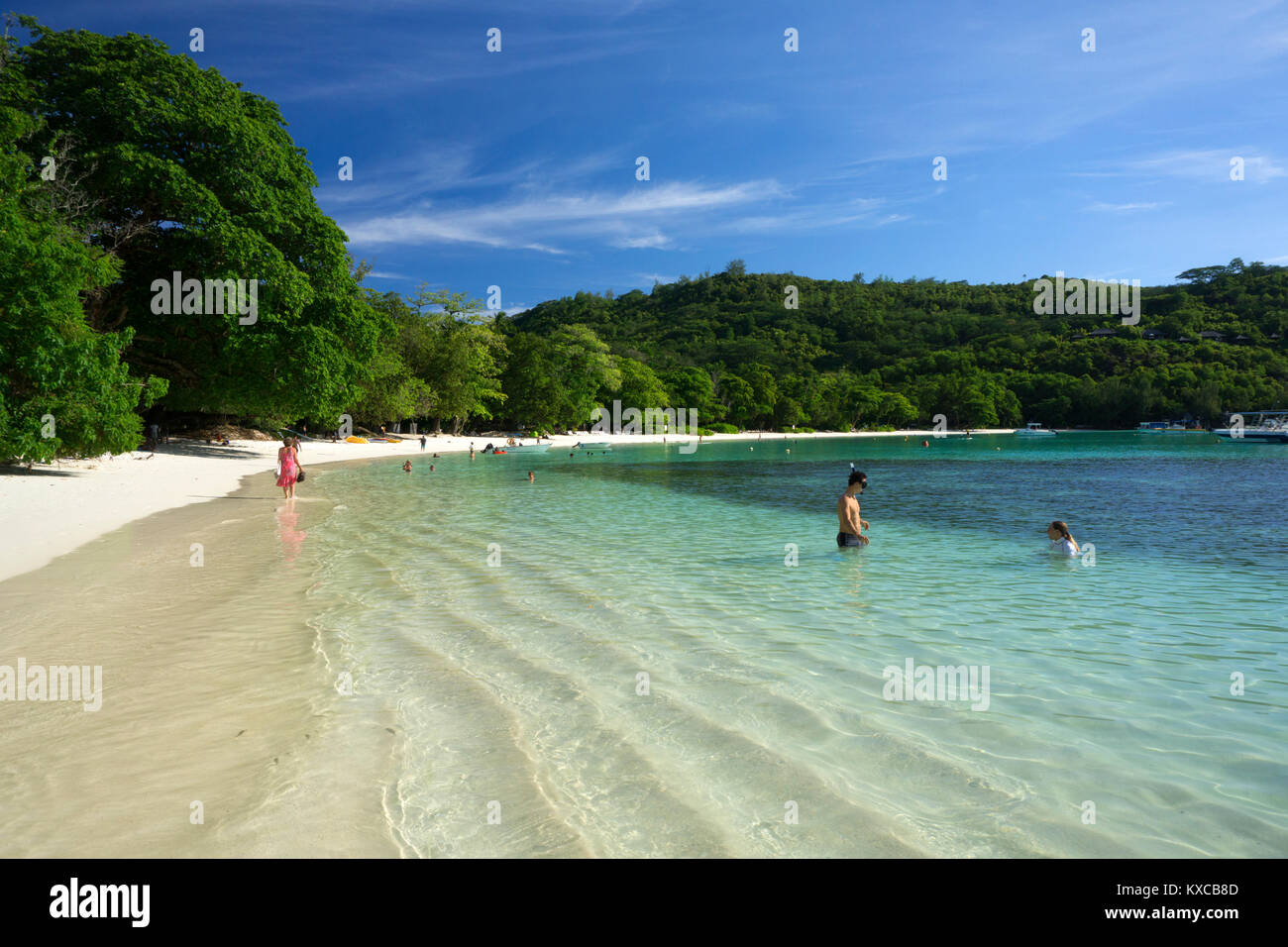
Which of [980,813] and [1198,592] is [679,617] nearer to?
[980,813]

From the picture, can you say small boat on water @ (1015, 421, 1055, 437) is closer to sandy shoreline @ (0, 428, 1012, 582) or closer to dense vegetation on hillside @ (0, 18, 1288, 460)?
dense vegetation on hillside @ (0, 18, 1288, 460)

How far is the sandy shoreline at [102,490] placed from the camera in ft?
42.5

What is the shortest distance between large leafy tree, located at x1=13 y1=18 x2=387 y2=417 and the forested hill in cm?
8420

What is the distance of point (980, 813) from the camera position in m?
4.14

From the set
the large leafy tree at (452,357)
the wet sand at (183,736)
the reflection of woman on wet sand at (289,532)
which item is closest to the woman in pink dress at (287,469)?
the reflection of woman on wet sand at (289,532)

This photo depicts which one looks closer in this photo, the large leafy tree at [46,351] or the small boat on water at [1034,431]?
the large leafy tree at [46,351]

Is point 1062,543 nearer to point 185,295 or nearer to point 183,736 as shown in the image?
point 183,736

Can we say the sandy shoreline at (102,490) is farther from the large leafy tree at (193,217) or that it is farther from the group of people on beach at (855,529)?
the group of people on beach at (855,529)

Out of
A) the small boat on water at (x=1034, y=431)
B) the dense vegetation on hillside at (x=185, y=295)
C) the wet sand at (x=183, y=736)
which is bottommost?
the wet sand at (x=183, y=736)

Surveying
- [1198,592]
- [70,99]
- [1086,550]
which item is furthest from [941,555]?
[70,99]

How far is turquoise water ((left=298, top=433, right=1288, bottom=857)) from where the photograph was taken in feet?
13.2

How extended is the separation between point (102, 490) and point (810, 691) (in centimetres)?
2279

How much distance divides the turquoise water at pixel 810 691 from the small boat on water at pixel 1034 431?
124 metres
